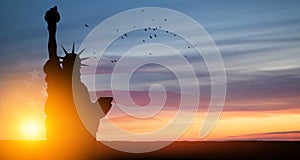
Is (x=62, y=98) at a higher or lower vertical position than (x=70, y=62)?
lower

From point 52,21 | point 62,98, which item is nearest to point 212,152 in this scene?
point 62,98

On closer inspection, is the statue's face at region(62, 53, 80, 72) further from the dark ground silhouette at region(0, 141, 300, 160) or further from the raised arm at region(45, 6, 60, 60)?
the dark ground silhouette at region(0, 141, 300, 160)

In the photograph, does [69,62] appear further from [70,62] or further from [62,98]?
[62,98]

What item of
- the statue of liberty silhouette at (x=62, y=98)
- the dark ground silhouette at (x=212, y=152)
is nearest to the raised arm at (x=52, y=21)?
the statue of liberty silhouette at (x=62, y=98)

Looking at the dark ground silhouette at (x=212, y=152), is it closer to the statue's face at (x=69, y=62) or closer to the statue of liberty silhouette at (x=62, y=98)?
the statue of liberty silhouette at (x=62, y=98)

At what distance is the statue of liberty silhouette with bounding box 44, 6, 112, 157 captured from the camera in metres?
19.4

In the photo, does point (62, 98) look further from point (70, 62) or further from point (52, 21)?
point (52, 21)

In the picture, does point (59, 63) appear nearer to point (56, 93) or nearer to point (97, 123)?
point (56, 93)

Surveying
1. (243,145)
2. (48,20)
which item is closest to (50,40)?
(48,20)

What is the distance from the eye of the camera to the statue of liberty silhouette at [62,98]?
19.4 m

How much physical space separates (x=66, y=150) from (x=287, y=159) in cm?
1016

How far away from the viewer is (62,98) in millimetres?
19516

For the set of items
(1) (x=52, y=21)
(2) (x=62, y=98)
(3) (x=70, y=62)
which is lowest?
(2) (x=62, y=98)

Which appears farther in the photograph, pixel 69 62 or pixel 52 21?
pixel 52 21
